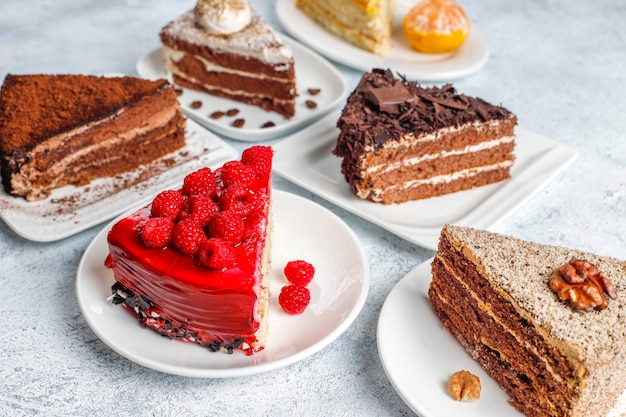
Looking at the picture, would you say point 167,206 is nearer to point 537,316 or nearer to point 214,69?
point 537,316

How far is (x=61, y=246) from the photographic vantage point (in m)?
3.50

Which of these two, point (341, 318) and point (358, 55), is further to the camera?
point (358, 55)

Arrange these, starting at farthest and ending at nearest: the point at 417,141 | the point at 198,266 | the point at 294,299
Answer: the point at 417,141
the point at 294,299
the point at 198,266

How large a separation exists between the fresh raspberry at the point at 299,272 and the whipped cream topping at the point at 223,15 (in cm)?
196

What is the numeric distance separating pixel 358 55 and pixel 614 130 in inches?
67.2

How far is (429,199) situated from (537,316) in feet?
4.58

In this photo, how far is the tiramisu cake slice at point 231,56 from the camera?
14.8 ft

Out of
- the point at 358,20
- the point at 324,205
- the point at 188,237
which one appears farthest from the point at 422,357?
the point at 358,20

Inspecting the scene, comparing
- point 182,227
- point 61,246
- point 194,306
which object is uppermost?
point 182,227

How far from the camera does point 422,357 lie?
2834mm

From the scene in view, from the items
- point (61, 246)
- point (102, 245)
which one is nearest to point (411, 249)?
point (102, 245)

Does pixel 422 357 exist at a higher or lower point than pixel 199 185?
lower

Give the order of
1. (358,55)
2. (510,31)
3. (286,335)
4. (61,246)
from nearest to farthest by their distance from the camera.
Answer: (286,335) → (61,246) → (358,55) → (510,31)

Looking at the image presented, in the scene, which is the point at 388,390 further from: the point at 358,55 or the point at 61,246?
the point at 358,55
